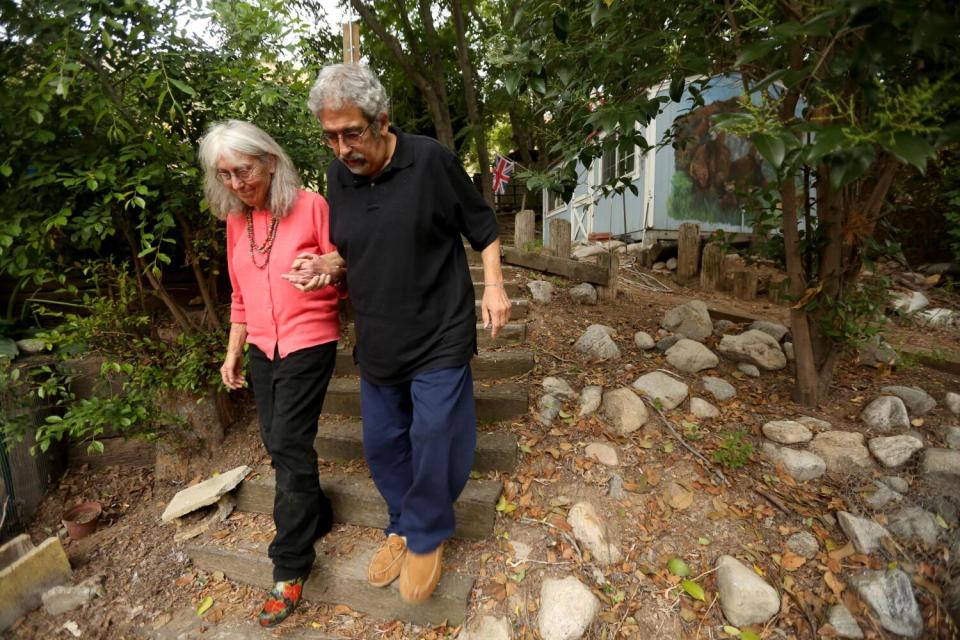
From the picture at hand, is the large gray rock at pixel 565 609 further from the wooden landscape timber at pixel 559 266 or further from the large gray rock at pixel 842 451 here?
the wooden landscape timber at pixel 559 266

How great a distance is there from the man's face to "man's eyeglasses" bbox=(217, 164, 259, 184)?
40 cm

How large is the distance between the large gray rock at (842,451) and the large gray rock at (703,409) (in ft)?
1.71

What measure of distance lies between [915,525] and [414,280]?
2.64 meters

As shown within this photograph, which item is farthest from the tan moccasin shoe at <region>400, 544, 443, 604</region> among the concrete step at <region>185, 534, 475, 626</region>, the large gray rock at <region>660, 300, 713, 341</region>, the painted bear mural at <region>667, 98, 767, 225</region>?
the painted bear mural at <region>667, 98, 767, 225</region>

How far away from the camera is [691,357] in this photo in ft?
11.6

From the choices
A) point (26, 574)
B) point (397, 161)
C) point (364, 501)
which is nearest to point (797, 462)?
point (364, 501)

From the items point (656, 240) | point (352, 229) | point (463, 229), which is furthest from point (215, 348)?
point (656, 240)

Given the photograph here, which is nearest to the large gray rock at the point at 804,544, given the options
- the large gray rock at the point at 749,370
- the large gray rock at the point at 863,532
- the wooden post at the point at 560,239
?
the large gray rock at the point at 863,532

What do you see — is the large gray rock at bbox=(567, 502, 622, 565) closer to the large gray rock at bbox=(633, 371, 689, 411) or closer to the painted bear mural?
the large gray rock at bbox=(633, 371, 689, 411)

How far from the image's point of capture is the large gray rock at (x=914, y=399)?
→ 117 inches

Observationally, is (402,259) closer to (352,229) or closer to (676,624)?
(352,229)

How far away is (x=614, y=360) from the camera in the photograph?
368 cm

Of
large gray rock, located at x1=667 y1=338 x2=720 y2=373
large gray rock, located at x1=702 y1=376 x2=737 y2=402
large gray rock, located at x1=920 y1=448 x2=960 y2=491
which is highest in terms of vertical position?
large gray rock, located at x1=667 y1=338 x2=720 y2=373

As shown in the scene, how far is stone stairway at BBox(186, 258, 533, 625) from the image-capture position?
2270 mm
